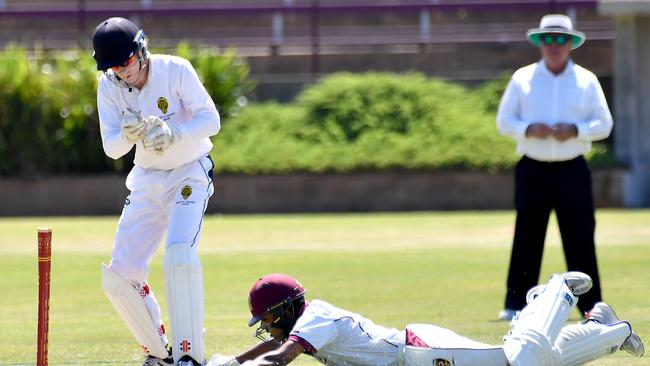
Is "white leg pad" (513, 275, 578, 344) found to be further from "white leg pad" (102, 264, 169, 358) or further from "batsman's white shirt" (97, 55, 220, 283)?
"white leg pad" (102, 264, 169, 358)

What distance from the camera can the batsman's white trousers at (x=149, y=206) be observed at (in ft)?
23.9

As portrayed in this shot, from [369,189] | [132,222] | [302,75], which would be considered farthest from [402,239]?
[132,222]

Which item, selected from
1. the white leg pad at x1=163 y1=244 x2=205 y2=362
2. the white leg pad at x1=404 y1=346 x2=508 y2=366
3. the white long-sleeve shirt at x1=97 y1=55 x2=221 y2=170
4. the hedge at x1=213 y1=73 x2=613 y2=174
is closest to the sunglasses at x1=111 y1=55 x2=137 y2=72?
the white long-sleeve shirt at x1=97 y1=55 x2=221 y2=170

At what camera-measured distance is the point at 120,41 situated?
6.96 metres

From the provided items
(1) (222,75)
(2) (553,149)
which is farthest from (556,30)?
(1) (222,75)

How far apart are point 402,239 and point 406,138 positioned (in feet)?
17.3

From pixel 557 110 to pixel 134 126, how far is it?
13.4 ft

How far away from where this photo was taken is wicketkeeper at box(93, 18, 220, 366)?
7.05 meters

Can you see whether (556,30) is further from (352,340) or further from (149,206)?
(352,340)

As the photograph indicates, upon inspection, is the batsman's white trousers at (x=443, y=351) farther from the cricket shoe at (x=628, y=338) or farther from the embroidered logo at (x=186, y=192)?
the embroidered logo at (x=186, y=192)

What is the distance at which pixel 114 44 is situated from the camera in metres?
6.95

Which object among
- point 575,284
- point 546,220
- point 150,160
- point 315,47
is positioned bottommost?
point 546,220

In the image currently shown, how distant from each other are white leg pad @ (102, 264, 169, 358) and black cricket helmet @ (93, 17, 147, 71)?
44.9 inches

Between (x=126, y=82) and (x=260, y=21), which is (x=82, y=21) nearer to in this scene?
(x=260, y=21)
